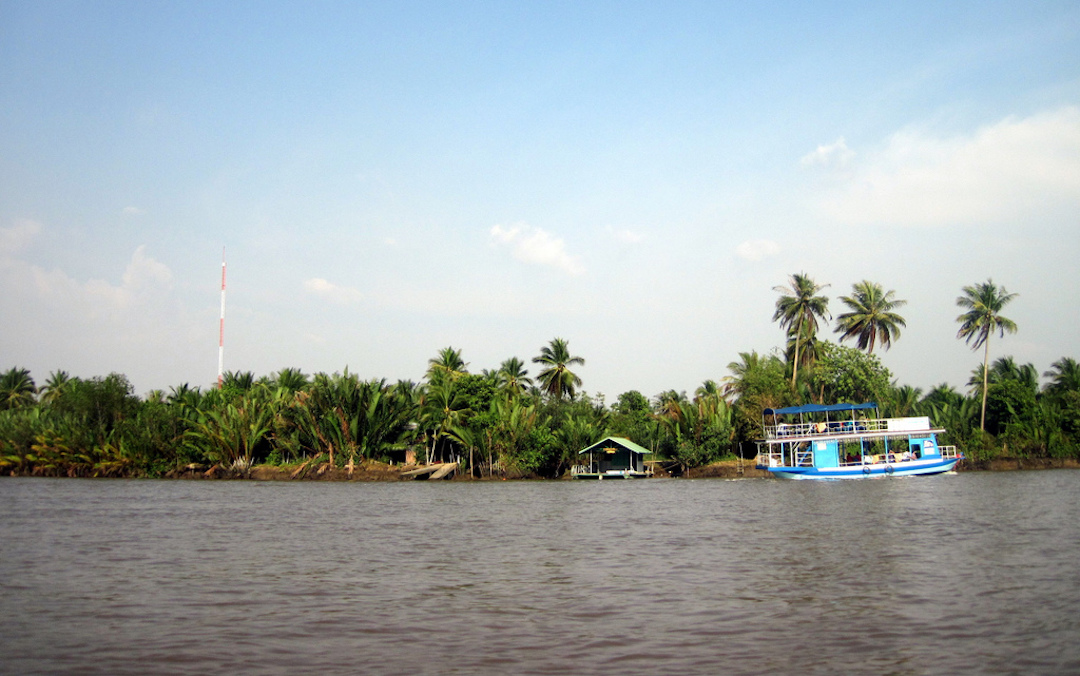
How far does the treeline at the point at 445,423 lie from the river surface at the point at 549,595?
31.4 m

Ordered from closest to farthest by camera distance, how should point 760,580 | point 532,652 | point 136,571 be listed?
point 532,652 < point 760,580 < point 136,571

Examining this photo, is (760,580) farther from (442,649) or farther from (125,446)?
(125,446)

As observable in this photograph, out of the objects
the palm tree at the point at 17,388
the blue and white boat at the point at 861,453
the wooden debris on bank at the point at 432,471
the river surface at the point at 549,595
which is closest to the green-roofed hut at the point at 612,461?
the wooden debris on bank at the point at 432,471

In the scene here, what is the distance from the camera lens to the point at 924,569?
1315 centimetres

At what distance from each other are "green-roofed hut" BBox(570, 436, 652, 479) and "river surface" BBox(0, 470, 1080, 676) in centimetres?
3397

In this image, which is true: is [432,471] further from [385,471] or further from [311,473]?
[311,473]

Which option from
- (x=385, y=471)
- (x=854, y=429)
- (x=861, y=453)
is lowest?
(x=385, y=471)

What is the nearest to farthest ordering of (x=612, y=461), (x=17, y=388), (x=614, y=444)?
(x=614, y=444), (x=612, y=461), (x=17, y=388)

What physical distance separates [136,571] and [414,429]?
4426cm

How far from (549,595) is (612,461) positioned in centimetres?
4890

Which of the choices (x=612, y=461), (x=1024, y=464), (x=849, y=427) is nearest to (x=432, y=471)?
(x=612, y=461)

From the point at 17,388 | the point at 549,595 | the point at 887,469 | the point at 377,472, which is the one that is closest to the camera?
the point at 549,595

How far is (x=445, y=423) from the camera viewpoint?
183ft

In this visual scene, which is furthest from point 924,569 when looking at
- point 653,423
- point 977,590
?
point 653,423
